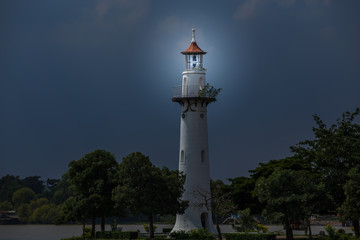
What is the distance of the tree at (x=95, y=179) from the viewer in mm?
60000

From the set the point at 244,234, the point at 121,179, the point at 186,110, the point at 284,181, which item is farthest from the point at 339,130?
the point at 121,179

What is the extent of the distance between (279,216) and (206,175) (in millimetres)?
13526

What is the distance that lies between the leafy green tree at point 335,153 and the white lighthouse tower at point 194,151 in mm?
10523

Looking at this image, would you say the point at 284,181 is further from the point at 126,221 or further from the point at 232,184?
the point at 126,221

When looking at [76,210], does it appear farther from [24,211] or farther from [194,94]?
[24,211]

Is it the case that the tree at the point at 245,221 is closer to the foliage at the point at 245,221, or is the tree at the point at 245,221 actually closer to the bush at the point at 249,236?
the foliage at the point at 245,221

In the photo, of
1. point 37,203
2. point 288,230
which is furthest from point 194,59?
point 37,203

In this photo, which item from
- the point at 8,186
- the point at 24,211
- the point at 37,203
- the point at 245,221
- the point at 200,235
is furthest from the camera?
Answer: the point at 8,186

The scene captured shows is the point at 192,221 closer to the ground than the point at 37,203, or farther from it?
closer to the ground

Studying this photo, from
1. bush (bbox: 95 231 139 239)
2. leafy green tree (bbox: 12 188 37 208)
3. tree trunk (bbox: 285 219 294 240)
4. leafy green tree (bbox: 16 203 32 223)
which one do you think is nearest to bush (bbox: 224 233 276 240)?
tree trunk (bbox: 285 219 294 240)

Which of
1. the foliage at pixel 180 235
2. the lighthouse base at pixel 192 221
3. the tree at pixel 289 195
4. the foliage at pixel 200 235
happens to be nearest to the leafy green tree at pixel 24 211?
the lighthouse base at pixel 192 221

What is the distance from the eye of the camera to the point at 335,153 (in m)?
52.3

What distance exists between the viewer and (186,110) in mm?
62906

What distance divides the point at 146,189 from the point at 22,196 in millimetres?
115887
